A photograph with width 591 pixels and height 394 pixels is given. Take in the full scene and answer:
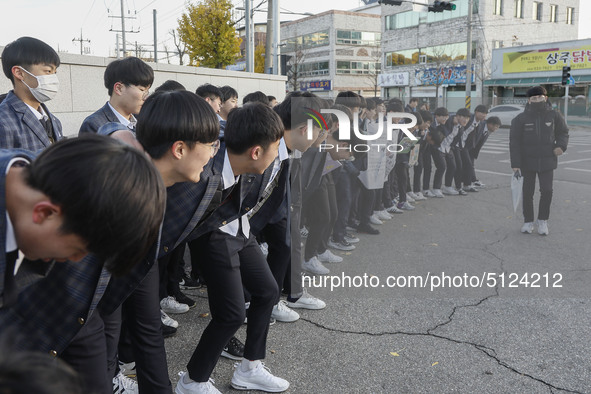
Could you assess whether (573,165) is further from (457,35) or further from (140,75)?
(457,35)

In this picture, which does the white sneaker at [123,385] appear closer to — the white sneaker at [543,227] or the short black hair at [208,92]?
the short black hair at [208,92]

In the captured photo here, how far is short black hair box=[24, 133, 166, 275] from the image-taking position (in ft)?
3.56

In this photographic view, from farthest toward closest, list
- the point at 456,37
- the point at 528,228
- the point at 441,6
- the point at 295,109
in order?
the point at 456,37
the point at 441,6
the point at 528,228
the point at 295,109

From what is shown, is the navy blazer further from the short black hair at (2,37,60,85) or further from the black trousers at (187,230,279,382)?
the black trousers at (187,230,279,382)

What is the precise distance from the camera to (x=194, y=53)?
→ 22.6 m

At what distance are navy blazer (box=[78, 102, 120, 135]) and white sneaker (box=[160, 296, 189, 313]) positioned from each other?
4.74 feet

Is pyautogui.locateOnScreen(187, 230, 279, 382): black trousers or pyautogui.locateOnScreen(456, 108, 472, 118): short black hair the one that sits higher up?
pyautogui.locateOnScreen(456, 108, 472, 118): short black hair

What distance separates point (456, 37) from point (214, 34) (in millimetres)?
23869

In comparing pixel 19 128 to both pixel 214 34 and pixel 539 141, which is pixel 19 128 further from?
pixel 214 34

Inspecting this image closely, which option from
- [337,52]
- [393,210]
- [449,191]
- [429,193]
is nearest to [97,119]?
[393,210]

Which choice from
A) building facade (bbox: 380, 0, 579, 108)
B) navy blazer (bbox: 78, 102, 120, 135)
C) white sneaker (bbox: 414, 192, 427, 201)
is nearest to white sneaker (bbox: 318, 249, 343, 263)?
white sneaker (bbox: 414, 192, 427, 201)

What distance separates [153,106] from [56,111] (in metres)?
4.97

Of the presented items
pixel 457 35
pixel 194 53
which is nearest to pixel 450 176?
pixel 194 53

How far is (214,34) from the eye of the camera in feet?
70.9
